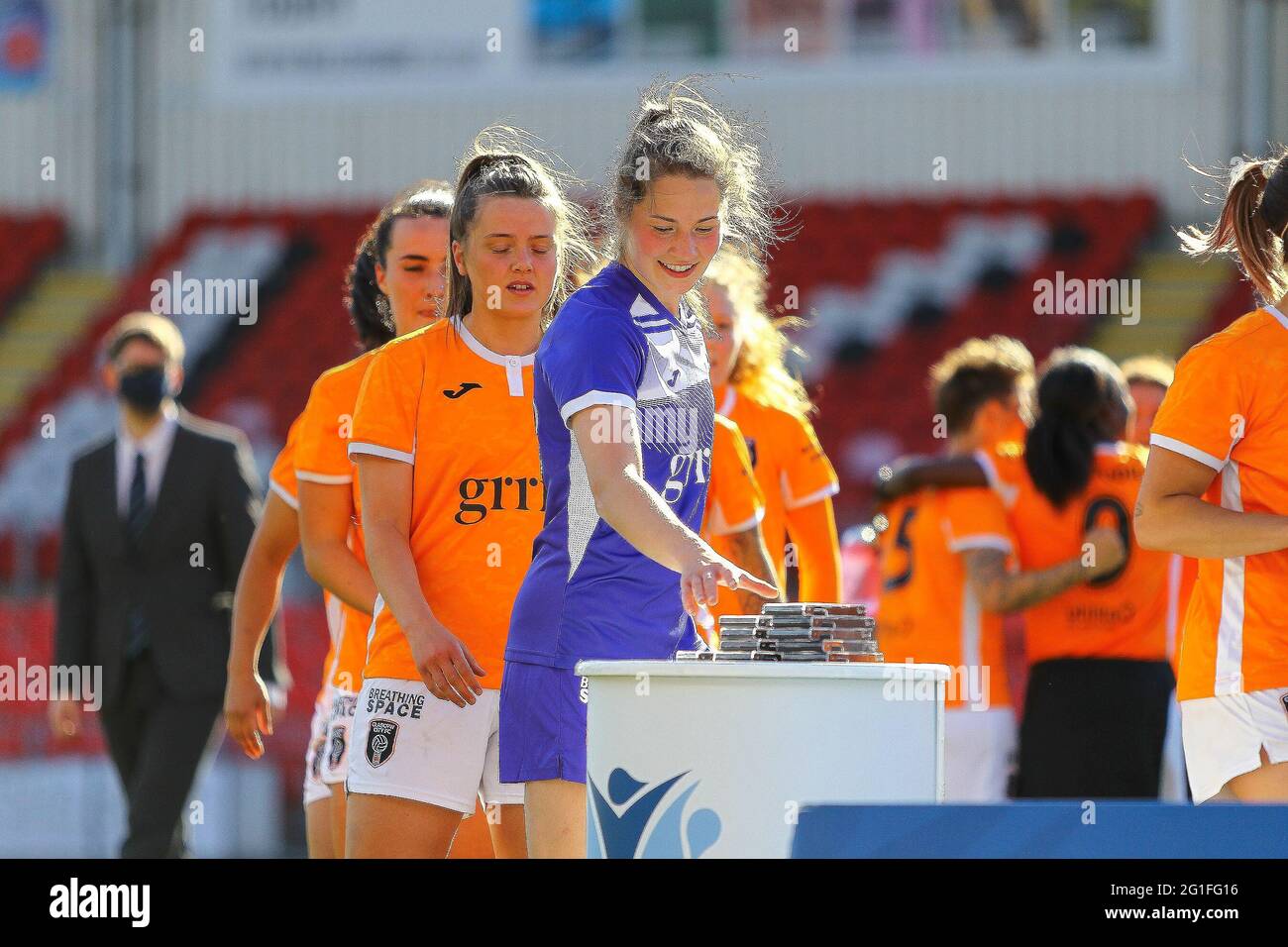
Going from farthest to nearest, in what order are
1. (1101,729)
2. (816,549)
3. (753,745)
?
1. (1101,729)
2. (816,549)
3. (753,745)

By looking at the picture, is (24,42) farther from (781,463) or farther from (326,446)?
(326,446)

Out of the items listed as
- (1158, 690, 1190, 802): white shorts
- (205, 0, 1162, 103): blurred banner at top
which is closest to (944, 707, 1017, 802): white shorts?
(1158, 690, 1190, 802): white shorts

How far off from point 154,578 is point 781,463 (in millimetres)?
2433

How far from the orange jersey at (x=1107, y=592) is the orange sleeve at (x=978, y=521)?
0.47 feet

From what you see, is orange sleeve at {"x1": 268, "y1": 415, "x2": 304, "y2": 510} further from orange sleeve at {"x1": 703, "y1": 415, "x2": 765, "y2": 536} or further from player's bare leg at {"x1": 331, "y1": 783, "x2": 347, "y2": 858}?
orange sleeve at {"x1": 703, "y1": 415, "x2": 765, "y2": 536}

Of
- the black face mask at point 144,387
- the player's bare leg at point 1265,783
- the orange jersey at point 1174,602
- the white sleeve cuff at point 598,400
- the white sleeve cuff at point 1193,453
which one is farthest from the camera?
the black face mask at point 144,387

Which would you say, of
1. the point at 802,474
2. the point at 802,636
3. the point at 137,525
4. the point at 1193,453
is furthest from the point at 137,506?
the point at 802,636

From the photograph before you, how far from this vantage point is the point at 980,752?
6020 mm

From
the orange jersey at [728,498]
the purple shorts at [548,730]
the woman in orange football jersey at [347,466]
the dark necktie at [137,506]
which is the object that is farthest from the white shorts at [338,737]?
the dark necktie at [137,506]

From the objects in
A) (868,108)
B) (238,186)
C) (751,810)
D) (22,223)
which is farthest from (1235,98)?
(751,810)

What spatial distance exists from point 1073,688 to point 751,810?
3255 millimetres

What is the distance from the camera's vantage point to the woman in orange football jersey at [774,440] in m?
5.11

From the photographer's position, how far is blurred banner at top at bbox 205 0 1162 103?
703 inches

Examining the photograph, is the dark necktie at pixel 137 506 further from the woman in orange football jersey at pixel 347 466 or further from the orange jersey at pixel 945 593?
the orange jersey at pixel 945 593
